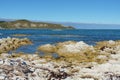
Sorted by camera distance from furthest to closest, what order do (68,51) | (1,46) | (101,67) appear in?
1. (1,46)
2. (68,51)
3. (101,67)

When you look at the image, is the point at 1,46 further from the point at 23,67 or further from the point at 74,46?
the point at 23,67

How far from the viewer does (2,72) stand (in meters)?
26.5

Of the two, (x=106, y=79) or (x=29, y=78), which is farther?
(x=106, y=79)

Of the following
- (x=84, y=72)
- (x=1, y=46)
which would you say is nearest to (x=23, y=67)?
(x=84, y=72)

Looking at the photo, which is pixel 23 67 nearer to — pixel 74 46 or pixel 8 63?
pixel 8 63

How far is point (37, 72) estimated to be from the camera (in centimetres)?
2841

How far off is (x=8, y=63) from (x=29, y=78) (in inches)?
138

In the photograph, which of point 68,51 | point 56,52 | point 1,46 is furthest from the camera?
point 1,46

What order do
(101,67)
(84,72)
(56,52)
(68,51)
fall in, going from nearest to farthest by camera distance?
(84,72), (101,67), (68,51), (56,52)

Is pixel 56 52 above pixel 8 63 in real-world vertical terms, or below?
below

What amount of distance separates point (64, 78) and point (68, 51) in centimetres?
3071

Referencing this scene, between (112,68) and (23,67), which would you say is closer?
(23,67)

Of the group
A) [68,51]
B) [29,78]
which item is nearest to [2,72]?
[29,78]

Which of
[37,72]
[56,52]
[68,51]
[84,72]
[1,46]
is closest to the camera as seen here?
[37,72]
